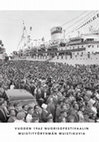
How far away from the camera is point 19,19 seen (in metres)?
5.48

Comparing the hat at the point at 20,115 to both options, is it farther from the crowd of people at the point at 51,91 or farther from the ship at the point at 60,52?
the ship at the point at 60,52

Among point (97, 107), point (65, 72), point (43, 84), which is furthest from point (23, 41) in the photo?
point (97, 107)

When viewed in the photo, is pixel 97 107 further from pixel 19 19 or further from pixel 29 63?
pixel 29 63

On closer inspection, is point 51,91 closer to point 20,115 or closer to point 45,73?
point 20,115

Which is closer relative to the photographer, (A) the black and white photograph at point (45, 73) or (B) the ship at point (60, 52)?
(A) the black and white photograph at point (45, 73)

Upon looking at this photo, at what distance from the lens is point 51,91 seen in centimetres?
496

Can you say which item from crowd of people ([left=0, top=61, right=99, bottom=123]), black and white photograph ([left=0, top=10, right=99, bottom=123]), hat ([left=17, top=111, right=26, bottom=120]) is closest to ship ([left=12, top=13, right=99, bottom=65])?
black and white photograph ([left=0, top=10, right=99, bottom=123])

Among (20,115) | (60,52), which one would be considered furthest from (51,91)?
(60,52)

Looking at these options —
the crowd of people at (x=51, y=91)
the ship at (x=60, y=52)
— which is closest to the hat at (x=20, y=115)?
the crowd of people at (x=51, y=91)

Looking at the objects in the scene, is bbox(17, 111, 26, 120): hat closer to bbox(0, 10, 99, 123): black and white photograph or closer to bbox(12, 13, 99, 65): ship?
bbox(0, 10, 99, 123): black and white photograph

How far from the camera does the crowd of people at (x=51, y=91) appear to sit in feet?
12.3

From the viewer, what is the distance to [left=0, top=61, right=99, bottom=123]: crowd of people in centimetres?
374

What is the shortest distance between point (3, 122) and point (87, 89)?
2169 millimetres
